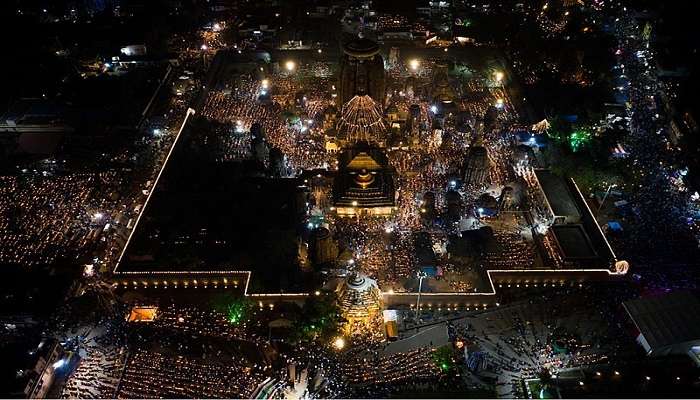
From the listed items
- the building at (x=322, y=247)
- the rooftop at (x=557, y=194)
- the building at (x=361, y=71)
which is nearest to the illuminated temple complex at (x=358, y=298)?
the building at (x=322, y=247)

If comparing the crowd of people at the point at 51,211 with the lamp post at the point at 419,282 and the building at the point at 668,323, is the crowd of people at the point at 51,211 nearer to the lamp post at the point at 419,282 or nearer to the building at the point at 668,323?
the lamp post at the point at 419,282

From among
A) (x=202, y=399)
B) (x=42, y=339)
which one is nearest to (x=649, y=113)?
(x=202, y=399)

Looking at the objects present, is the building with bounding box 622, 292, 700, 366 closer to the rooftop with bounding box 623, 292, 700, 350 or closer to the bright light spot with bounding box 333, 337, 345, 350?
the rooftop with bounding box 623, 292, 700, 350

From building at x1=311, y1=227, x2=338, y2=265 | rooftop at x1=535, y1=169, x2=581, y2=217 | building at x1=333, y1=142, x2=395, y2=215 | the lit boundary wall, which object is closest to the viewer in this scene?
the lit boundary wall

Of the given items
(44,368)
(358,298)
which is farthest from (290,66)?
(44,368)

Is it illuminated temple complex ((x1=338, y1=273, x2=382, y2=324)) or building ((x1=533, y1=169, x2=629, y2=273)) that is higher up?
building ((x1=533, y1=169, x2=629, y2=273))

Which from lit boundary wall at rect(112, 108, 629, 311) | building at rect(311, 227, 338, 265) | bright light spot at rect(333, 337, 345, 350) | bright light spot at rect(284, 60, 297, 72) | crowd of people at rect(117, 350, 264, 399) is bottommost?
crowd of people at rect(117, 350, 264, 399)

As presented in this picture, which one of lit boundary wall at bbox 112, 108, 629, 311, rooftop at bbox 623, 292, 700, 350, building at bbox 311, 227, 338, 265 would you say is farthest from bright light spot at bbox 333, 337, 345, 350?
rooftop at bbox 623, 292, 700, 350
